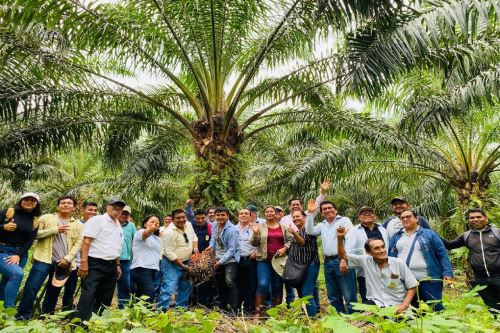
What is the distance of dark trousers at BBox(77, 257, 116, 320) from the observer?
486 cm

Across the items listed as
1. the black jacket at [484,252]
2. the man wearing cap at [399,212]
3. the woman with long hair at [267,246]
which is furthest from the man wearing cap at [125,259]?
the black jacket at [484,252]

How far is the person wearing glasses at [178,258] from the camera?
611 cm

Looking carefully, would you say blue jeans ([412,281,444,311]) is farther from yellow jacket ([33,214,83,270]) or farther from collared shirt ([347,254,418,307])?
yellow jacket ([33,214,83,270])

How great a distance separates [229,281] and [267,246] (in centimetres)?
75

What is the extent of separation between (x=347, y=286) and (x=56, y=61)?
5.89 m

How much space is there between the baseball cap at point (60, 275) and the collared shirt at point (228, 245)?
6.61 feet

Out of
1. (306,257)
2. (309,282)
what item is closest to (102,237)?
(306,257)

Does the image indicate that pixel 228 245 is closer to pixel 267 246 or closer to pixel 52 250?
pixel 267 246

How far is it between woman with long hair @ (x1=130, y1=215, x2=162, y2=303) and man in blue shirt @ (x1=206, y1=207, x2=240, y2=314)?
0.84 meters

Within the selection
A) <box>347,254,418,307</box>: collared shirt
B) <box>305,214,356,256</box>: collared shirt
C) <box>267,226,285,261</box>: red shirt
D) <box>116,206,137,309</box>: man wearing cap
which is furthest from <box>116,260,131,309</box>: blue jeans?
<box>347,254,418,307</box>: collared shirt

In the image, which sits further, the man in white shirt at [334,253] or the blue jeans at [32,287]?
the man in white shirt at [334,253]

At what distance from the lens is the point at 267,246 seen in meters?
6.07

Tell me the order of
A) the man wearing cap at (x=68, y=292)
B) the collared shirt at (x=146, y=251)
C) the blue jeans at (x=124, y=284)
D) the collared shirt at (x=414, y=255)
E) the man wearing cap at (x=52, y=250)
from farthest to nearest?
the blue jeans at (x=124, y=284)
the collared shirt at (x=146, y=251)
the man wearing cap at (x=68, y=292)
the man wearing cap at (x=52, y=250)
the collared shirt at (x=414, y=255)

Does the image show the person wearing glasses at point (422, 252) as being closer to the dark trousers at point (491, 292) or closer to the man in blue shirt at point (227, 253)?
the dark trousers at point (491, 292)
